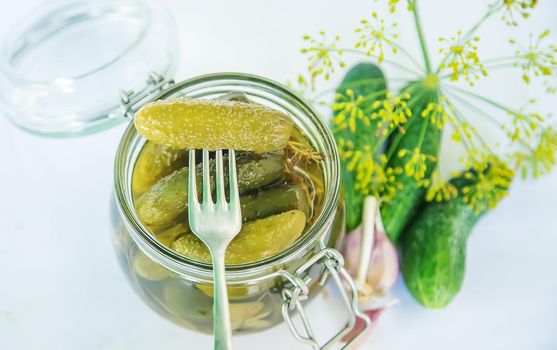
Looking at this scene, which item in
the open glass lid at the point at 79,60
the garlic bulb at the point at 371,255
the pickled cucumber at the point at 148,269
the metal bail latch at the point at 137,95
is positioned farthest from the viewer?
the open glass lid at the point at 79,60

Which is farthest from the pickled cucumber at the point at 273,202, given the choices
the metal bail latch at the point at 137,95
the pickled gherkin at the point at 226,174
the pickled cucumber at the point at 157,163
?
the metal bail latch at the point at 137,95

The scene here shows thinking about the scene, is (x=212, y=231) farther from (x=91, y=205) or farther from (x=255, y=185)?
(x=91, y=205)

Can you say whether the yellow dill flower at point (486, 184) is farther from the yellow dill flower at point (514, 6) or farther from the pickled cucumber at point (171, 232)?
the pickled cucumber at point (171, 232)

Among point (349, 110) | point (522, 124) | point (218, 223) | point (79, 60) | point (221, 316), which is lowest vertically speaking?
point (221, 316)

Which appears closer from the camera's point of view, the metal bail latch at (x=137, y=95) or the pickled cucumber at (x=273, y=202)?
the pickled cucumber at (x=273, y=202)

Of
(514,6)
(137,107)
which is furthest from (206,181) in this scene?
(514,6)

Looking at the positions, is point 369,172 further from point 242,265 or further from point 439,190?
point 242,265
